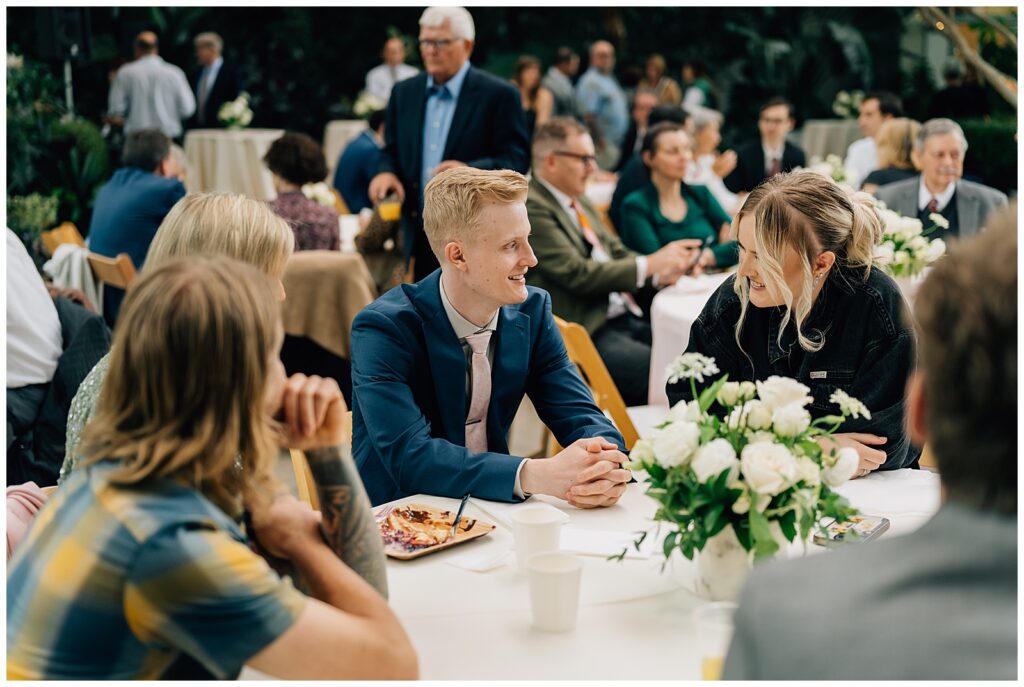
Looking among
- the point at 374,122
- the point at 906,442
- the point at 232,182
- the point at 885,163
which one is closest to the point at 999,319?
the point at 906,442

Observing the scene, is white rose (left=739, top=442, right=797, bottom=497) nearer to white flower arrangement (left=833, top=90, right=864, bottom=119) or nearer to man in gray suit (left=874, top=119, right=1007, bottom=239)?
man in gray suit (left=874, top=119, right=1007, bottom=239)

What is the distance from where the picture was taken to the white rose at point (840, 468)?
1.57 m

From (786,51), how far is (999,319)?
46.3 feet

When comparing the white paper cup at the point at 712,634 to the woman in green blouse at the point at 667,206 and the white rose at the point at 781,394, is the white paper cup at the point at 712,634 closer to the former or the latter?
the white rose at the point at 781,394

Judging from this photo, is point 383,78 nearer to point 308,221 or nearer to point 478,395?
point 308,221

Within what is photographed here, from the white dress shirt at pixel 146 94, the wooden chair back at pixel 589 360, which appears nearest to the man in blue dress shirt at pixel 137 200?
the wooden chair back at pixel 589 360

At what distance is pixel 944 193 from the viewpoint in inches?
196

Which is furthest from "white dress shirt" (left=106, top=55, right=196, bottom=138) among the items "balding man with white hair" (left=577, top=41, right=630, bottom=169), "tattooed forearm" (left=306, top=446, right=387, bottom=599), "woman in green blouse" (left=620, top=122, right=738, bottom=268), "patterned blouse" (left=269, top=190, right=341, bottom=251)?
"tattooed forearm" (left=306, top=446, right=387, bottom=599)

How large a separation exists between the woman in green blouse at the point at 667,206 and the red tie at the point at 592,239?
0.39m

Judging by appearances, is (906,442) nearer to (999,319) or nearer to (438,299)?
(438,299)

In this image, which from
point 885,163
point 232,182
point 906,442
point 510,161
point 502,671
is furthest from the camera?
point 232,182

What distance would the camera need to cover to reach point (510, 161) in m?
4.65

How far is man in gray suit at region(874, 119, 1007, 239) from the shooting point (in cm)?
488

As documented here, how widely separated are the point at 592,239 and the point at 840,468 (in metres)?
3.11
